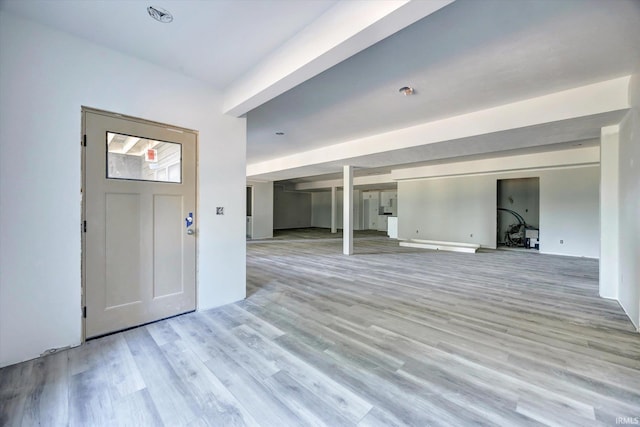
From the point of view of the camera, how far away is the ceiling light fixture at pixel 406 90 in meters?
Answer: 3.20

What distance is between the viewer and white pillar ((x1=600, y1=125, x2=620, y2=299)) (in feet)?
12.0

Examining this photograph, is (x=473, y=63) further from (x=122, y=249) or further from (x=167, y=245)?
(x=122, y=249)

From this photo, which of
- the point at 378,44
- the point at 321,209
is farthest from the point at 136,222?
the point at 321,209

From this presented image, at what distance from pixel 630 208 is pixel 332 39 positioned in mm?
3850

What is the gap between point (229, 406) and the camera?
1.63 metres

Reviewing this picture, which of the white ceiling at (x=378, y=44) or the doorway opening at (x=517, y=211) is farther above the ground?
the white ceiling at (x=378, y=44)

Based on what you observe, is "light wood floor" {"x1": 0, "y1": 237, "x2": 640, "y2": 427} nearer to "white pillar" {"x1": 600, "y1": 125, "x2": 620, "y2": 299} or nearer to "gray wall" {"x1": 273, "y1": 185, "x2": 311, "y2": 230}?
"white pillar" {"x1": 600, "y1": 125, "x2": 620, "y2": 299}

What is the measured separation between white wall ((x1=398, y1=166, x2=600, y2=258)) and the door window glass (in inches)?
355

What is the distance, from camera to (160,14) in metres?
2.00

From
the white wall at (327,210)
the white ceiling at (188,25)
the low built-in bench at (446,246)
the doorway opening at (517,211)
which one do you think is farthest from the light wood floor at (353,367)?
the white wall at (327,210)

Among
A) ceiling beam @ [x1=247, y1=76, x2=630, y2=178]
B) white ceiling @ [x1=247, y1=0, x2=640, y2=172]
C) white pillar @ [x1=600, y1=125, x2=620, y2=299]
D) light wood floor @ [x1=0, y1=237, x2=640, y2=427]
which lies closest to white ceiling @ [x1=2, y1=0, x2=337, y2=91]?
white ceiling @ [x1=247, y1=0, x2=640, y2=172]

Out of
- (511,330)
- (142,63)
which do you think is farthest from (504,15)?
(142,63)

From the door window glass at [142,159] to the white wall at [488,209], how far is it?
903cm

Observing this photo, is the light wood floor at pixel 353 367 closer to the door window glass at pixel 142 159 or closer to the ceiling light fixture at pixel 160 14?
the door window glass at pixel 142 159
